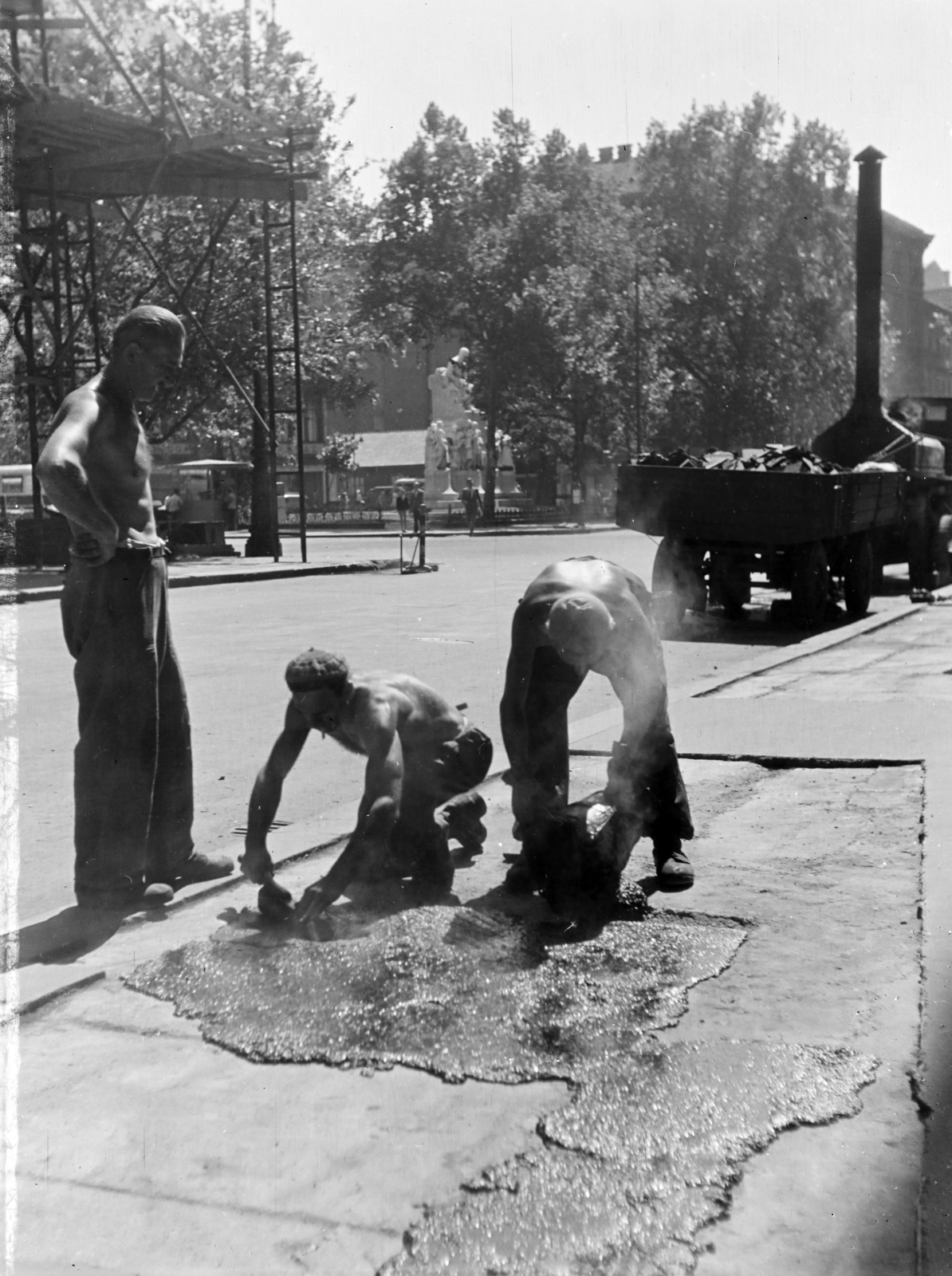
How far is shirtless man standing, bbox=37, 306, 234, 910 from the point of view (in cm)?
462

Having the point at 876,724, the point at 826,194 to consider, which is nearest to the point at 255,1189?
the point at 876,724

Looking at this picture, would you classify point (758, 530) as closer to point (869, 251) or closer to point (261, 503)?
point (869, 251)

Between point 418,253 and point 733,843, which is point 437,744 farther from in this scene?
point 418,253

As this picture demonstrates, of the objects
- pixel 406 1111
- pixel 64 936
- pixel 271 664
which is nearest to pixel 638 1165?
pixel 406 1111

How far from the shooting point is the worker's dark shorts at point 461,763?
5059 millimetres

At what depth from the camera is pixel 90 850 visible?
184 inches

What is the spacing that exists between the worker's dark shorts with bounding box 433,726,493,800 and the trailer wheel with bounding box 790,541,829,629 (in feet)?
33.6

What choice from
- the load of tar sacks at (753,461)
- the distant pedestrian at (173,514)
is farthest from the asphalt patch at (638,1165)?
the distant pedestrian at (173,514)

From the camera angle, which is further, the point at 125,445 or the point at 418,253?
the point at 418,253

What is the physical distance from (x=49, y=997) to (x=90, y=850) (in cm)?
87

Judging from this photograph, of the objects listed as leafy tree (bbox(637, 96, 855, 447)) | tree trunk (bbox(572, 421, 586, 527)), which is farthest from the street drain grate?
leafy tree (bbox(637, 96, 855, 447))

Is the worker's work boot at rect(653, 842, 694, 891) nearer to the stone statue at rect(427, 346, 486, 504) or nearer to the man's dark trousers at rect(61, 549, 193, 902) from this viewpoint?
the man's dark trousers at rect(61, 549, 193, 902)

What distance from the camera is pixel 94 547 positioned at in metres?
4.46

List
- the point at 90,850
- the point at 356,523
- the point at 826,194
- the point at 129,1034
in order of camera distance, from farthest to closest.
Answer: the point at 826,194
the point at 356,523
the point at 90,850
the point at 129,1034
